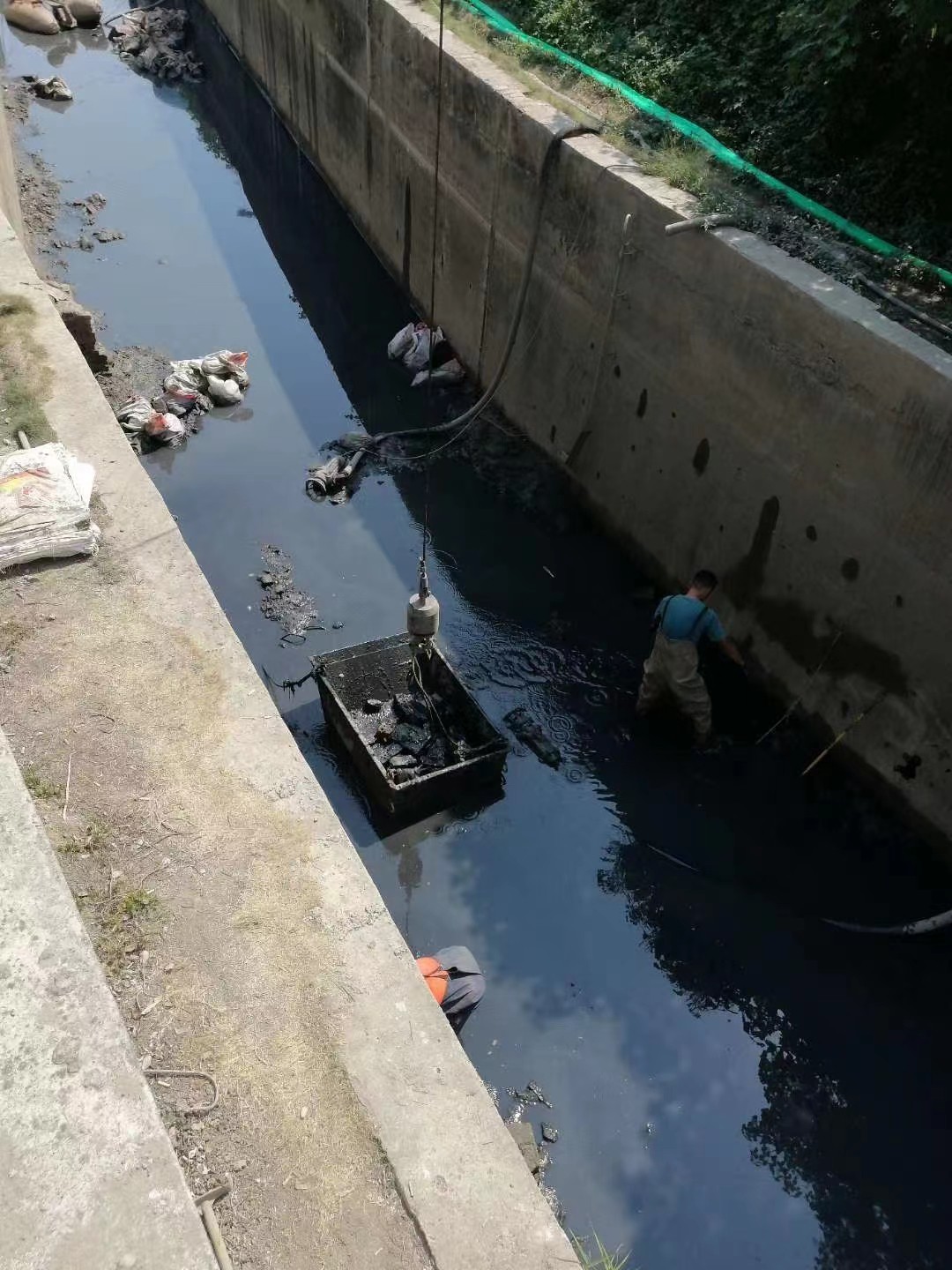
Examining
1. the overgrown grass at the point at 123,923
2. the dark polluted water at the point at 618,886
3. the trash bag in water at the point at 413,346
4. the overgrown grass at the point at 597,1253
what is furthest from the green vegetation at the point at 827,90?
the overgrown grass at the point at 597,1253

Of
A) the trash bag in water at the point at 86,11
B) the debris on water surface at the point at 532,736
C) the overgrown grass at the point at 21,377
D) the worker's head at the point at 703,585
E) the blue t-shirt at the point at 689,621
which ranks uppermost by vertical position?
the overgrown grass at the point at 21,377

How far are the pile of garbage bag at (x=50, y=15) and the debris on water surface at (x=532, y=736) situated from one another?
21.1m

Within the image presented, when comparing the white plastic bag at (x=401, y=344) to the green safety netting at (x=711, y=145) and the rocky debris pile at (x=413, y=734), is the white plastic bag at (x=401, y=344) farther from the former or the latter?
the rocky debris pile at (x=413, y=734)

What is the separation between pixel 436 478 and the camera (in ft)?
32.3

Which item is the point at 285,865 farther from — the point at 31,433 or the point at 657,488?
the point at 657,488

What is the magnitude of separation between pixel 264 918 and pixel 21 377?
4896 millimetres

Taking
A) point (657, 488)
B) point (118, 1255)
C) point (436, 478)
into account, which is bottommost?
point (436, 478)

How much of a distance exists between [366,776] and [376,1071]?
3.19m

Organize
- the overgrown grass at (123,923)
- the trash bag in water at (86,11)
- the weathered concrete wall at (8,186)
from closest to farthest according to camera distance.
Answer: the overgrown grass at (123,923), the weathered concrete wall at (8,186), the trash bag in water at (86,11)

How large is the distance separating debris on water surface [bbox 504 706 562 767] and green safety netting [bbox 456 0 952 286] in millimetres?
4399

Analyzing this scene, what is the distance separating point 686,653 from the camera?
22.2 feet

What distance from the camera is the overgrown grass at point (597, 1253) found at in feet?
15.7

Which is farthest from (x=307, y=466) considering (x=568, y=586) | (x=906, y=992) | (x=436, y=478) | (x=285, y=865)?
(x=906, y=992)

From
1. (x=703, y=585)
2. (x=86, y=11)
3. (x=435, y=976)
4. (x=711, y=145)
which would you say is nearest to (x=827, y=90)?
(x=711, y=145)
